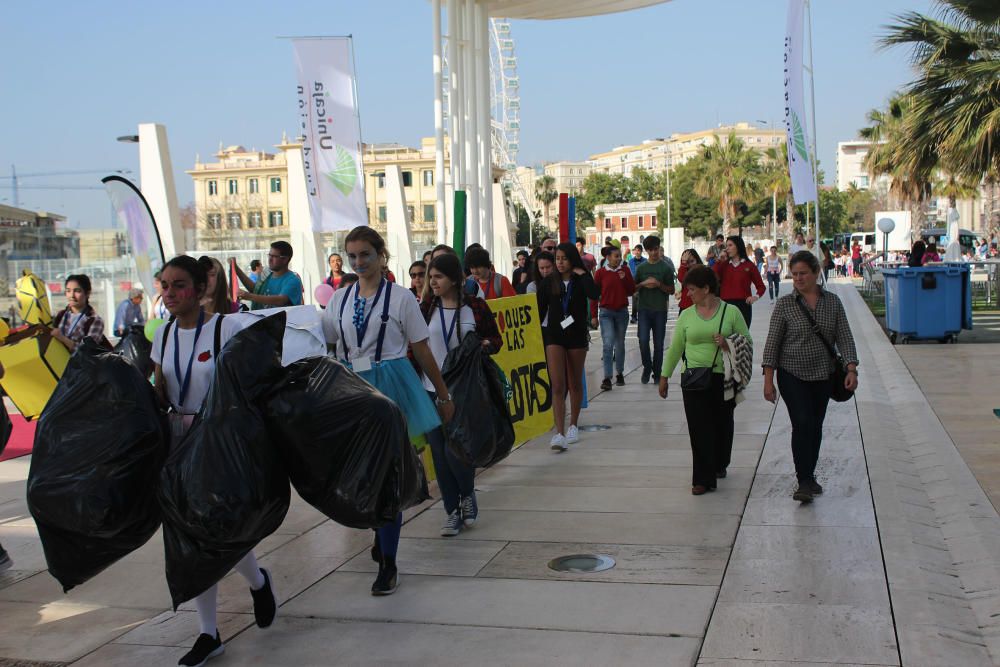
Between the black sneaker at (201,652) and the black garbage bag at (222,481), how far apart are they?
0.43m

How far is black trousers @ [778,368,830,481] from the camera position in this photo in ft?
21.2

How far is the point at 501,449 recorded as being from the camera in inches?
240

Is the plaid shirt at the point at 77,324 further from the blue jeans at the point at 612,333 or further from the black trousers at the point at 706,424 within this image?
the blue jeans at the point at 612,333

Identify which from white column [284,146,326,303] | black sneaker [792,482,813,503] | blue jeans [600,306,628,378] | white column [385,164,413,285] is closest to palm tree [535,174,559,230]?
white column [385,164,413,285]

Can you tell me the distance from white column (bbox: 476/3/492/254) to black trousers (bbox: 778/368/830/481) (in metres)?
13.9

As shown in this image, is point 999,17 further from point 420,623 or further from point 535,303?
point 420,623

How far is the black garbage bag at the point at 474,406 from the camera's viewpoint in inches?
232

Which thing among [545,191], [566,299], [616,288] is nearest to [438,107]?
[616,288]

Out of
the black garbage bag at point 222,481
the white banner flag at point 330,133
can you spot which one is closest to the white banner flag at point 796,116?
the white banner flag at point 330,133

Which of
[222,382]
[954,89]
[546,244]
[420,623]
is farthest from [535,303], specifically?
[954,89]

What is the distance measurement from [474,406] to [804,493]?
215 cm

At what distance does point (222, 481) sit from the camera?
371 cm

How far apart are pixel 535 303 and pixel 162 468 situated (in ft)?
17.9

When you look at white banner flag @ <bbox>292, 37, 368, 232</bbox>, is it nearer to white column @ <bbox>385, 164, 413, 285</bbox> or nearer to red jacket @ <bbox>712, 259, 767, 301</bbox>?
red jacket @ <bbox>712, 259, 767, 301</bbox>
